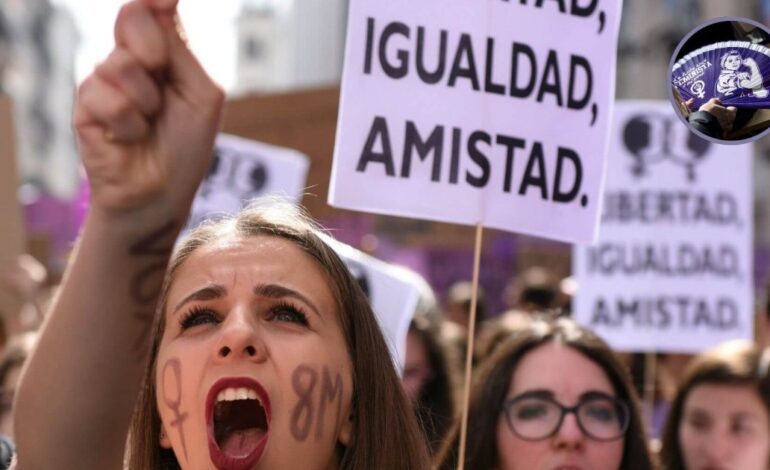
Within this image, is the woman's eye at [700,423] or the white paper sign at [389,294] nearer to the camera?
the woman's eye at [700,423]

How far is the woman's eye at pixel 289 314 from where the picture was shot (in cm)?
215

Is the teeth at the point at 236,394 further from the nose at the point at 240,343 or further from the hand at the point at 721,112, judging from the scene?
the hand at the point at 721,112

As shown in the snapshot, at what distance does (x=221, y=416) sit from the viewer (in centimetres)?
214

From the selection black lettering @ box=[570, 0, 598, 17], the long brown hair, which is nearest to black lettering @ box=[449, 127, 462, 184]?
black lettering @ box=[570, 0, 598, 17]

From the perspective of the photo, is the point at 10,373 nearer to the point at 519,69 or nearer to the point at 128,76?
the point at 519,69

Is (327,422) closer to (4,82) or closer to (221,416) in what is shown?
(221,416)

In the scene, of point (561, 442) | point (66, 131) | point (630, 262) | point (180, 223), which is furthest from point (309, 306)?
point (66, 131)

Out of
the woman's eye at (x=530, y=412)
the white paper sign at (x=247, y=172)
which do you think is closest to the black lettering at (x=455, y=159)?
the woman's eye at (x=530, y=412)

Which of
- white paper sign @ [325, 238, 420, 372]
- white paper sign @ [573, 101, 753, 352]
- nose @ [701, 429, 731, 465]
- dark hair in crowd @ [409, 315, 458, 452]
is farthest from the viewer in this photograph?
white paper sign @ [573, 101, 753, 352]

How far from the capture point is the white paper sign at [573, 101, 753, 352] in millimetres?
5820

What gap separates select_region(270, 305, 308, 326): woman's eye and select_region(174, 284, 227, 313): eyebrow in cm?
9

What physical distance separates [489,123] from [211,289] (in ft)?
4.35

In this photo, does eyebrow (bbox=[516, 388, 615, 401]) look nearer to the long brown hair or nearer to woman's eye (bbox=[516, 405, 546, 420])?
woman's eye (bbox=[516, 405, 546, 420])

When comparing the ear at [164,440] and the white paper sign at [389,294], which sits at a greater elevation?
the white paper sign at [389,294]
